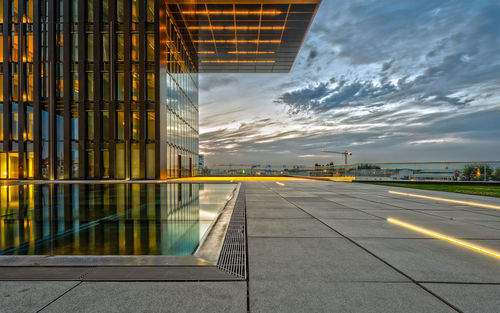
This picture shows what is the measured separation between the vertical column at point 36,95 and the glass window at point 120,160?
7.72 metres

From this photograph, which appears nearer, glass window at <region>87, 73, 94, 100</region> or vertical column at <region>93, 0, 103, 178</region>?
vertical column at <region>93, 0, 103, 178</region>

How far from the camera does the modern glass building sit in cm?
2262

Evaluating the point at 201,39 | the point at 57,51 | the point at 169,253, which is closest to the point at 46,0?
the point at 57,51

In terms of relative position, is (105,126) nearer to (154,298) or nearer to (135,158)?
(135,158)

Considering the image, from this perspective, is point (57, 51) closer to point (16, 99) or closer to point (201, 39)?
point (16, 99)

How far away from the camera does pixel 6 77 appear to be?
23.4 metres

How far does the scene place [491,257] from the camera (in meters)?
3.29

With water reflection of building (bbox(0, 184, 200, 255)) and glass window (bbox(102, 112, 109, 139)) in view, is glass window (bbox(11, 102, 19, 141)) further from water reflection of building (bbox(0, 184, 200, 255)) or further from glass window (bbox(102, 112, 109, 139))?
water reflection of building (bbox(0, 184, 200, 255))

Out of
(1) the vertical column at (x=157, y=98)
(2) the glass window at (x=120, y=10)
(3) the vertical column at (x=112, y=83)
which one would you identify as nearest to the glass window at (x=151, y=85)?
(1) the vertical column at (x=157, y=98)

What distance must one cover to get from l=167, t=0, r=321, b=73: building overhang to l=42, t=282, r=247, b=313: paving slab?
2631 centimetres

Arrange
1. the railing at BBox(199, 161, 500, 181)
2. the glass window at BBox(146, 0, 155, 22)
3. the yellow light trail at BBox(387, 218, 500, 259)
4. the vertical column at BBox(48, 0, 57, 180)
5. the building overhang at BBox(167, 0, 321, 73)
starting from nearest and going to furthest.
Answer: the yellow light trail at BBox(387, 218, 500, 259) < the railing at BBox(199, 161, 500, 181) < the vertical column at BBox(48, 0, 57, 180) < the glass window at BBox(146, 0, 155, 22) < the building overhang at BBox(167, 0, 321, 73)

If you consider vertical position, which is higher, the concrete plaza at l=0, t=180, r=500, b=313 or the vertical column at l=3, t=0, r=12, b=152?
the vertical column at l=3, t=0, r=12, b=152

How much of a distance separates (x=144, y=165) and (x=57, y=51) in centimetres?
1466

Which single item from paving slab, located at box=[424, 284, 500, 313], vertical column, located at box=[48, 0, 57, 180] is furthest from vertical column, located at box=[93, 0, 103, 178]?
paving slab, located at box=[424, 284, 500, 313]
